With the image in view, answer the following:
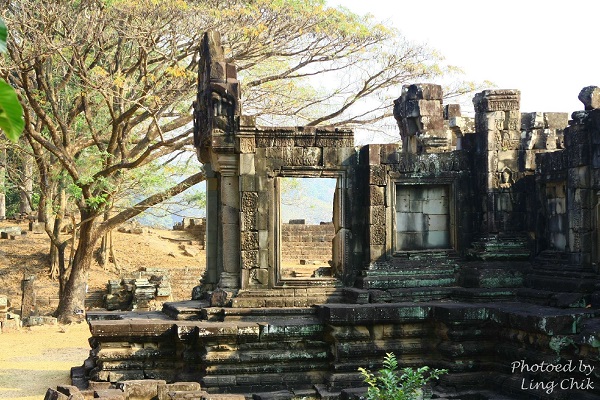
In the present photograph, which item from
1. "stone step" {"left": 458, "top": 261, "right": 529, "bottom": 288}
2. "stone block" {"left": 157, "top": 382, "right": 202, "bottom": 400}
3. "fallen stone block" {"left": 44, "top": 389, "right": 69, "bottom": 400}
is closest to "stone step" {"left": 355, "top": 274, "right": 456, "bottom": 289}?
"stone step" {"left": 458, "top": 261, "right": 529, "bottom": 288}

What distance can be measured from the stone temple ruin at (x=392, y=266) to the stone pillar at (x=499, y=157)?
21 mm

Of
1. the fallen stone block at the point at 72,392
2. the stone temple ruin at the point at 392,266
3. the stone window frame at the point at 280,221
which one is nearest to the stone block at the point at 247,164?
the stone temple ruin at the point at 392,266

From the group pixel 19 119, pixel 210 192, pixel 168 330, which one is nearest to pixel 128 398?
pixel 168 330

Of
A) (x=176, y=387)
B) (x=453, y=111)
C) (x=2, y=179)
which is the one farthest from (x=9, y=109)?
(x=2, y=179)

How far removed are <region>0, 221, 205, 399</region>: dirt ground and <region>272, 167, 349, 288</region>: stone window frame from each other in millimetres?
3659

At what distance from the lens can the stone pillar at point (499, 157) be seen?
11.8 m

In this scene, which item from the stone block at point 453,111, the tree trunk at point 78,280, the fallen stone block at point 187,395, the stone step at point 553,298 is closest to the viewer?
the fallen stone block at point 187,395

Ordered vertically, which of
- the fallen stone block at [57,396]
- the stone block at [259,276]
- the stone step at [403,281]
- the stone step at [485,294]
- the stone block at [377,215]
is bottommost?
the fallen stone block at [57,396]

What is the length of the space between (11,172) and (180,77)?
23.1 feet

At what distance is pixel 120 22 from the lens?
60.2 ft

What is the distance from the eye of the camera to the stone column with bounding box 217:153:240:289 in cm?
1143

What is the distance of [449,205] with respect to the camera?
39.9 ft

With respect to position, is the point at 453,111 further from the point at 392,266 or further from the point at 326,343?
the point at 326,343

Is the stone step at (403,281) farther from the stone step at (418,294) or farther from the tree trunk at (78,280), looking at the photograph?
the tree trunk at (78,280)
